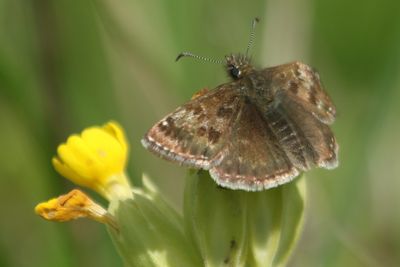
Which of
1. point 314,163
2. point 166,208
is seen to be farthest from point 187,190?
point 314,163

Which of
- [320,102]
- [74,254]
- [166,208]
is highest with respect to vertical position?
[320,102]

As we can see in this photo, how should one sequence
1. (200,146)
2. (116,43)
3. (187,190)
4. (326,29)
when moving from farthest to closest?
(326,29) < (116,43) < (187,190) < (200,146)

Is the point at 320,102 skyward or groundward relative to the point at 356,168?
skyward

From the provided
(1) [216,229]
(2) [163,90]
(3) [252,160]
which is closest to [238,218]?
(1) [216,229]

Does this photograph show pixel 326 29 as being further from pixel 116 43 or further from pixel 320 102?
pixel 320 102

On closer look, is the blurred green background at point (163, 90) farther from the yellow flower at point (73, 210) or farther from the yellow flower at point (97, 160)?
the yellow flower at point (73, 210)

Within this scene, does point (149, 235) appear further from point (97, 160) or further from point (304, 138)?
point (304, 138)
